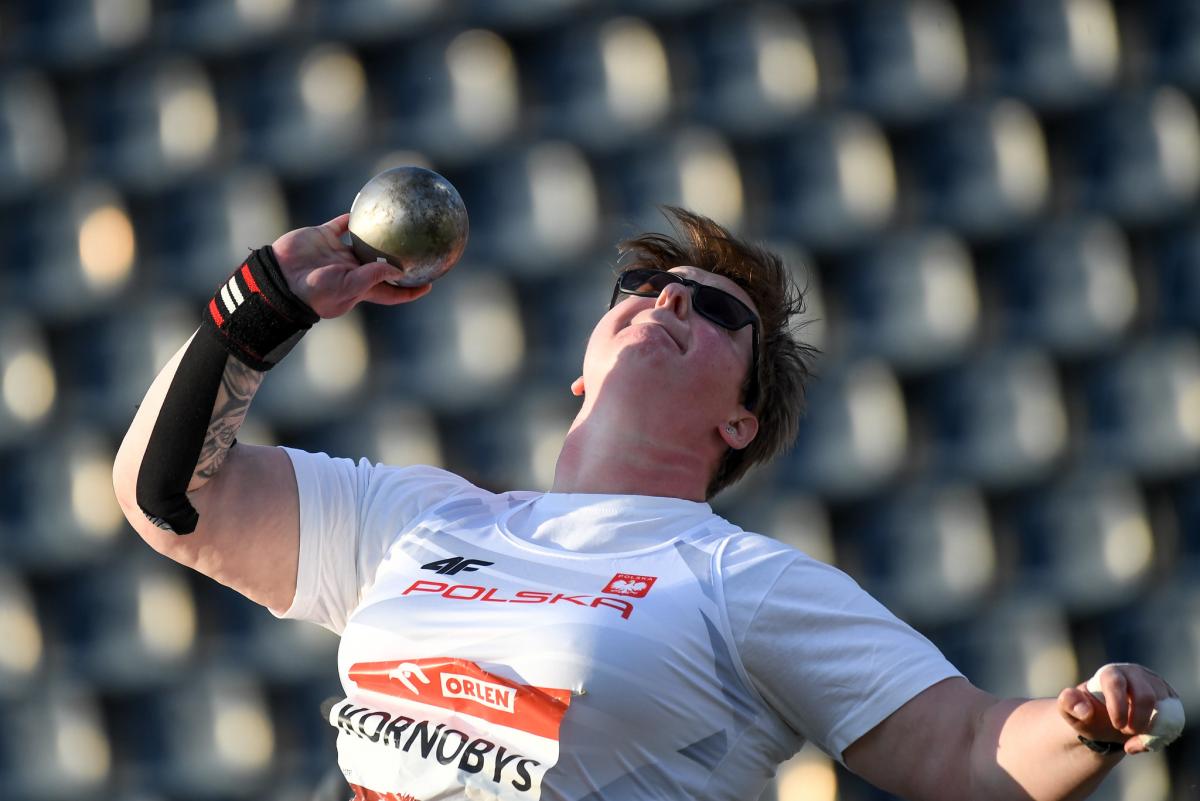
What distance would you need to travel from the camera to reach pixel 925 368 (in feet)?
7.27

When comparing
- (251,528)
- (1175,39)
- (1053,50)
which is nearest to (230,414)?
(251,528)

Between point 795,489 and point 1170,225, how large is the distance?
0.78 metres

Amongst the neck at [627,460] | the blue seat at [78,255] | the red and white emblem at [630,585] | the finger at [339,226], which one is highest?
the finger at [339,226]

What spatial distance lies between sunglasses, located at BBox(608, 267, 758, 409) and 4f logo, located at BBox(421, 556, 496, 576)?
333 mm

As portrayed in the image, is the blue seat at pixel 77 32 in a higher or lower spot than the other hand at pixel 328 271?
higher

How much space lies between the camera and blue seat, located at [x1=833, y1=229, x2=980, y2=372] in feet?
7.27

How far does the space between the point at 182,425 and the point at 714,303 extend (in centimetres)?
50

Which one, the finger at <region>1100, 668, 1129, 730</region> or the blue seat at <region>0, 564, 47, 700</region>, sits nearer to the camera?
the finger at <region>1100, 668, 1129, 730</region>

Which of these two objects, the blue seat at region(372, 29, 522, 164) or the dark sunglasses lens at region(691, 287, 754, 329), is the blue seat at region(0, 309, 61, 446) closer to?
the blue seat at region(372, 29, 522, 164)

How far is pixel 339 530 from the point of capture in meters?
1.13

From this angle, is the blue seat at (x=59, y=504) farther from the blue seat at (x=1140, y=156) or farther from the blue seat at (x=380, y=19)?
the blue seat at (x=1140, y=156)

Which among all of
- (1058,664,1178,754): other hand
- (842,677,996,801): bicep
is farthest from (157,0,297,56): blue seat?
(1058,664,1178,754): other hand

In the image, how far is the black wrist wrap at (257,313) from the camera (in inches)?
39.2

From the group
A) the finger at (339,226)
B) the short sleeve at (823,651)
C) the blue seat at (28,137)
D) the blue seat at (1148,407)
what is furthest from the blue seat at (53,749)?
the blue seat at (1148,407)
